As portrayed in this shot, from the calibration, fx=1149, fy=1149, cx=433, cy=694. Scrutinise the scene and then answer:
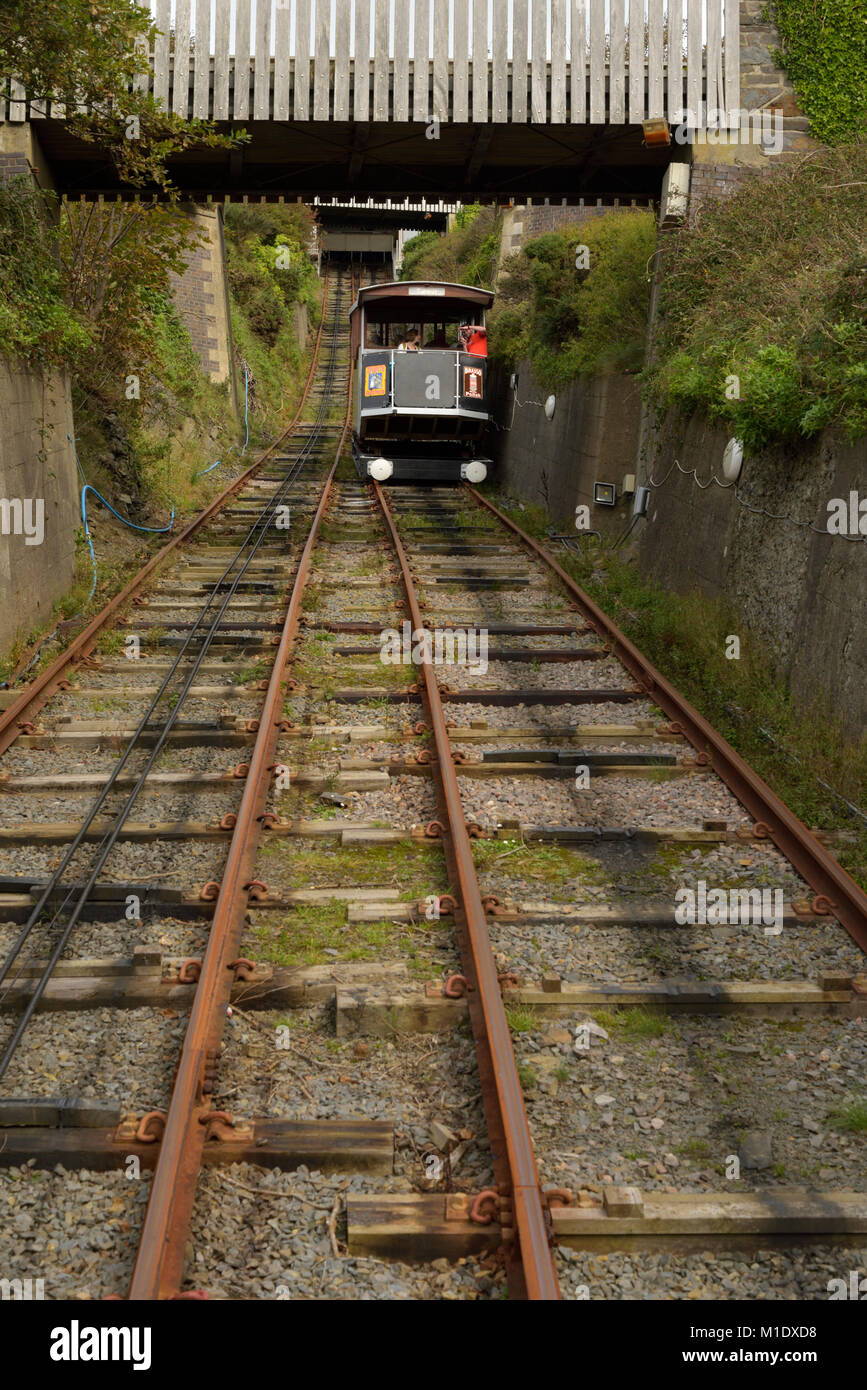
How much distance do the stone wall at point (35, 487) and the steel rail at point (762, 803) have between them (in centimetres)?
525

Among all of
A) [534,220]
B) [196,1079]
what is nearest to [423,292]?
[534,220]

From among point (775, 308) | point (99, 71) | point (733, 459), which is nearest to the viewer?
point (733, 459)

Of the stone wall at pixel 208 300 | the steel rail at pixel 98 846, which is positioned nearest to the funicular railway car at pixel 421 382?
the steel rail at pixel 98 846

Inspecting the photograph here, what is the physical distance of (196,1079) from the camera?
3.96m

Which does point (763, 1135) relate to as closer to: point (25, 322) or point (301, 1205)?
point (301, 1205)

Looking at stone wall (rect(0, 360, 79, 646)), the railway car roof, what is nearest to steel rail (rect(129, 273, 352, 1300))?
stone wall (rect(0, 360, 79, 646))

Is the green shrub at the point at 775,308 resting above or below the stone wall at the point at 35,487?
above

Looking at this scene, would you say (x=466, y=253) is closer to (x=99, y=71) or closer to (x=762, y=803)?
(x=99, y=71)

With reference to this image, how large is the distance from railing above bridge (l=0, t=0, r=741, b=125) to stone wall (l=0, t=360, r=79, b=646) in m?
4.05

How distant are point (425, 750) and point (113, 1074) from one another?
3.64 m

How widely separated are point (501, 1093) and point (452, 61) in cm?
1261

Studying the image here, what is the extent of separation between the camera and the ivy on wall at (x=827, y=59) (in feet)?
42.8

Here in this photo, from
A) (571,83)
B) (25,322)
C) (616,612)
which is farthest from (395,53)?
(616,612)

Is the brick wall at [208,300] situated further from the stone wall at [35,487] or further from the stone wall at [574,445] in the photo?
the stone wall at [35,487]
